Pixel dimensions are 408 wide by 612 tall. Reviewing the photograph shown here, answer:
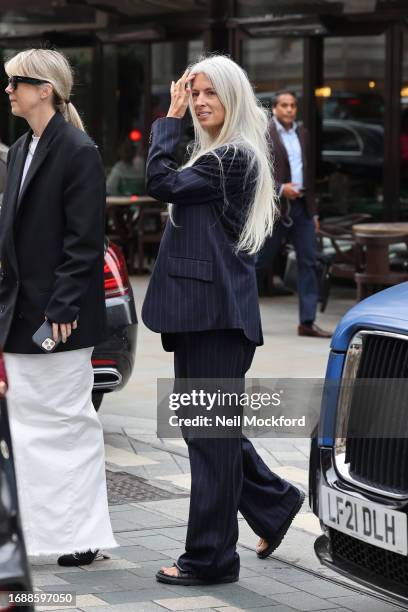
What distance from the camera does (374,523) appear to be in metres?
4.07

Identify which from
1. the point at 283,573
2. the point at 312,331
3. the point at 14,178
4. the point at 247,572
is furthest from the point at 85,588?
the point at 312,331

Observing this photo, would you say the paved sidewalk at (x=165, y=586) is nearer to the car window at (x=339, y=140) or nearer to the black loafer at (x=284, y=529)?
the black loafer at (x=284, y=529)

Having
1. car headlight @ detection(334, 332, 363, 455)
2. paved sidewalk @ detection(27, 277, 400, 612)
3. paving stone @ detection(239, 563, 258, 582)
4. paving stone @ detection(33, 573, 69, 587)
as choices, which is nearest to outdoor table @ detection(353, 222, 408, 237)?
paved sidewalk @ detection(27, 277, 400, 612)

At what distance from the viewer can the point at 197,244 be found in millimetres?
4738

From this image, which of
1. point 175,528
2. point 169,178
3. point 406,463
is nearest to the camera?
point 406,463

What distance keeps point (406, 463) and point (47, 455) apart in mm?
1472

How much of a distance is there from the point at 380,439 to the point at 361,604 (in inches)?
34.0

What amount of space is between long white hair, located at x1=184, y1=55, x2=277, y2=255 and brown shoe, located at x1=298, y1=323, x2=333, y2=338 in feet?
19.4

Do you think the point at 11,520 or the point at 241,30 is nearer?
the point at 11,520

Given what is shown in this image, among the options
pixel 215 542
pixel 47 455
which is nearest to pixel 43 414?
pixel 47 455

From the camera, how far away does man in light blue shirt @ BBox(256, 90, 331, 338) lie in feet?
34.7

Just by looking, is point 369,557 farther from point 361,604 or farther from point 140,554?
point 140,554

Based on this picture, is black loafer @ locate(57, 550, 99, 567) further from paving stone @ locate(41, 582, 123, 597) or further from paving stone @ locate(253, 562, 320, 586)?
paving stone @ locate(253, 562, 320, 586)

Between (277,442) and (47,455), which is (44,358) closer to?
(47,455)
